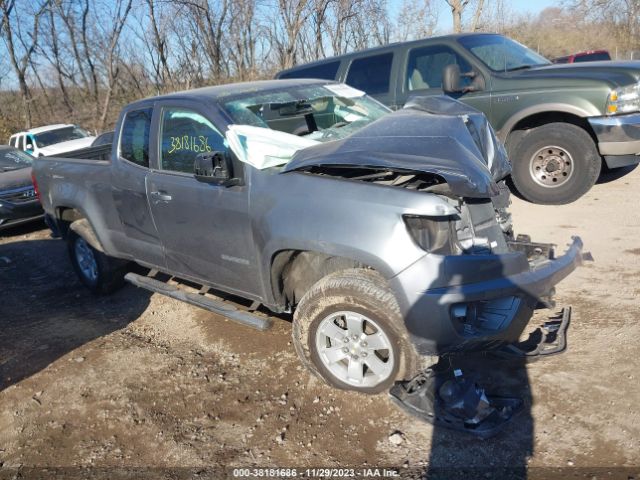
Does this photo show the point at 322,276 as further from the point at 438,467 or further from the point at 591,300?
the point at 591,300

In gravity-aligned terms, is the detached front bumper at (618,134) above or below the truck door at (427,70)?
below

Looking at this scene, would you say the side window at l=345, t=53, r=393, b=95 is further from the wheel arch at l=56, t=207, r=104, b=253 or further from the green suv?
the wheel arch at l=56, t=207, r=104, b=253

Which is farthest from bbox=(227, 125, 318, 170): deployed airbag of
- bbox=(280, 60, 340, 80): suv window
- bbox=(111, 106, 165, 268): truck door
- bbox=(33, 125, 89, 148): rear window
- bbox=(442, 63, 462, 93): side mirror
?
bbox=(33, 125, 89, 148): rear window

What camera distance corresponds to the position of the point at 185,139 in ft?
12.9

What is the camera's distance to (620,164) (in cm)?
599

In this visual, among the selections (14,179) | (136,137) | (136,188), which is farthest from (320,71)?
(14,179)

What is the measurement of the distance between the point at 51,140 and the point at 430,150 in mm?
14450

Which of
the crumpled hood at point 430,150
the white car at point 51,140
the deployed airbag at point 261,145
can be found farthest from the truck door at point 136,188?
the white car at point 51,140

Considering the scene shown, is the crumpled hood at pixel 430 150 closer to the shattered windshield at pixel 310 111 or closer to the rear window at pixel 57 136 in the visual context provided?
the shattered windshield at pixel 310 111

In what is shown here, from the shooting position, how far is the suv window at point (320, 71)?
7715mm

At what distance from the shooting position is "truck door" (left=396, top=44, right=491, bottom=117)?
6711 mm

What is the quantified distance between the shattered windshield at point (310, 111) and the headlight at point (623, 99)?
294cm

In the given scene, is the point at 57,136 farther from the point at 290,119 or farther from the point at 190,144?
the point at 290,119

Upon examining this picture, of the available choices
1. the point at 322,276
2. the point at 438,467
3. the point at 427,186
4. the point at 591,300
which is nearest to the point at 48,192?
the point at 322,276
